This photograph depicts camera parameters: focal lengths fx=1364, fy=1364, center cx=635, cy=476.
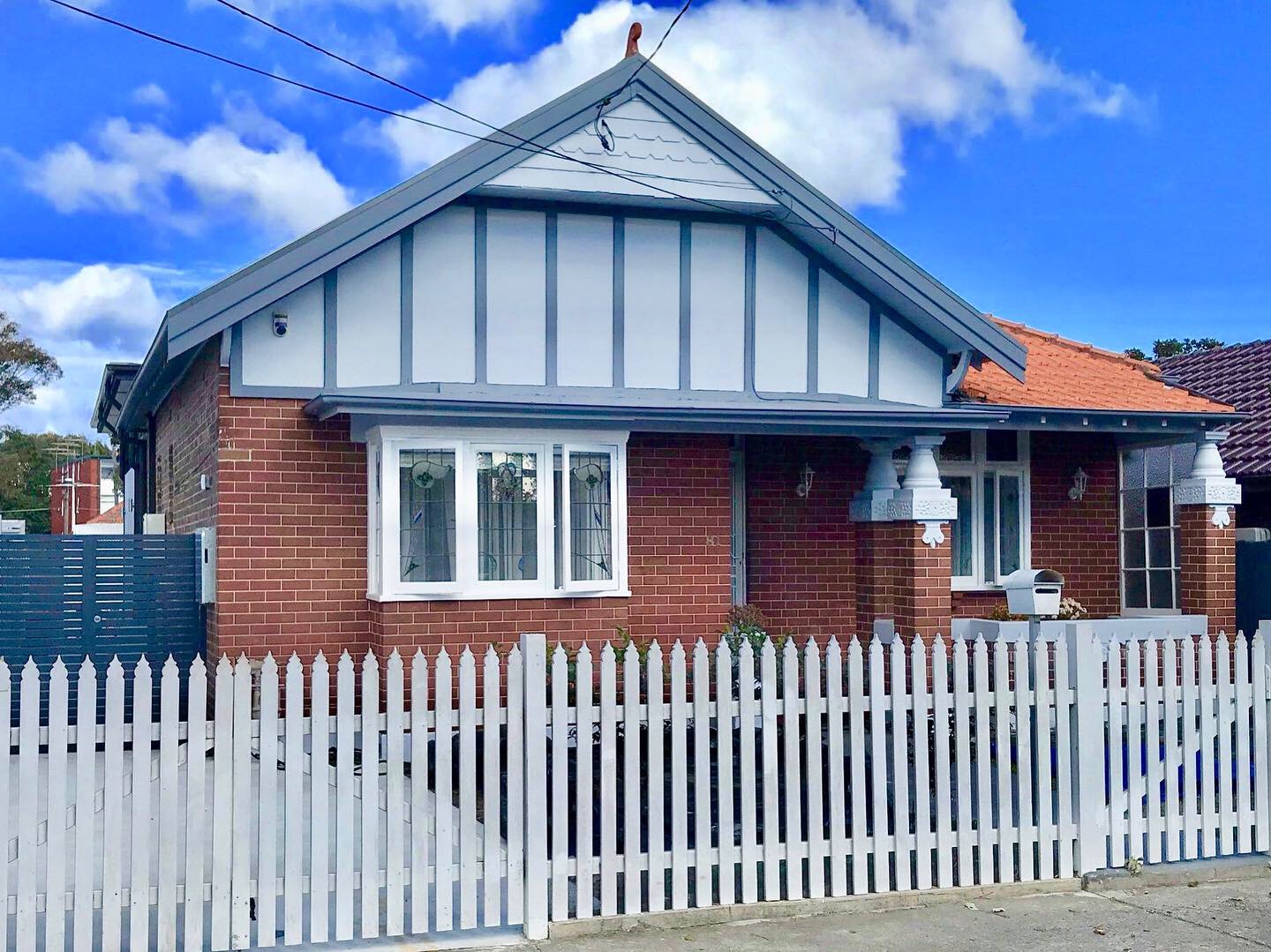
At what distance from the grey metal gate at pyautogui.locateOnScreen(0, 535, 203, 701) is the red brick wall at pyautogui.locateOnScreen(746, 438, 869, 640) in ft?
17.1

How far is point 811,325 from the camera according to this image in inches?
473

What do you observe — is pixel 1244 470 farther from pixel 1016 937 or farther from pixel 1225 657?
pixel 1016 937

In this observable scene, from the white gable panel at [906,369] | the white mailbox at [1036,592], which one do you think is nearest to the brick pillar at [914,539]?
the white gable panel at [906,369]

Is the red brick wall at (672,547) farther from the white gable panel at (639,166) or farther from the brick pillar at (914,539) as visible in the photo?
the white gable panel at (639,166)

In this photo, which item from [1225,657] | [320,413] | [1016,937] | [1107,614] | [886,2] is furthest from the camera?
[1107,614]

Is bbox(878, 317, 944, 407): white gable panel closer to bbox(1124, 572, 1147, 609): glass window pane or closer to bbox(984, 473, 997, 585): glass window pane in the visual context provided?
bbox(984, 473, 997, 585): glass window pane

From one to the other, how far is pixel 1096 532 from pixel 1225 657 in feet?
21.8

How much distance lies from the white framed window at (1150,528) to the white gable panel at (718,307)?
5.14 meters

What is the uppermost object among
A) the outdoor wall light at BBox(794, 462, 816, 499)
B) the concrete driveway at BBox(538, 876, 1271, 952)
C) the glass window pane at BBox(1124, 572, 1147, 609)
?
the outdoor wall light at BBox(794, 462, 816, 499)

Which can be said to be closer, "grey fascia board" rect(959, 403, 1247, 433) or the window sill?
the window sill

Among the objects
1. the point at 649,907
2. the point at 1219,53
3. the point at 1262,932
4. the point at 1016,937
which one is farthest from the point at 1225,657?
the point at 1219,53

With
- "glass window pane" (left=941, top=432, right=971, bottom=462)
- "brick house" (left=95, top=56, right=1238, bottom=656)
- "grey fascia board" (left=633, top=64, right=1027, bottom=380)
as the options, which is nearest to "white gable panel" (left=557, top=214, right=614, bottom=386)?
"brick house" (left=95, top=56, right=1238, bottom=656)

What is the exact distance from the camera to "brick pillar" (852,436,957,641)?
39.4ft

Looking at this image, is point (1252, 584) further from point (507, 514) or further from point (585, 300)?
point (507, 514)
